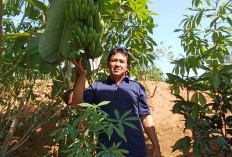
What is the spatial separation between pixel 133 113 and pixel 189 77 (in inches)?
46.0

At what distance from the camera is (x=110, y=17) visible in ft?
8.11

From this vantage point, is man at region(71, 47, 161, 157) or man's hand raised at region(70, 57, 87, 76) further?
man at region(71, 47, 161, 157)

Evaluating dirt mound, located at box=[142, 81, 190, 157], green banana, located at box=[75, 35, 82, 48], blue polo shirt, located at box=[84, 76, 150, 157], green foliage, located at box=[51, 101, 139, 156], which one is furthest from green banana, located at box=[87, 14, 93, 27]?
dirt mound, located at box=[142, 81, 190, 157]

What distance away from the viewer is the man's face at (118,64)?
65.3 inches

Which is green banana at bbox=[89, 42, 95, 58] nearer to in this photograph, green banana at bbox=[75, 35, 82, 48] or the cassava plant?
green banana at bbox=[75, 35, 82, 48]

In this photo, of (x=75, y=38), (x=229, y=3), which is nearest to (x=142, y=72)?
(x=229, y=3)

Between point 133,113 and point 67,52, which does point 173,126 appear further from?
point 67,52

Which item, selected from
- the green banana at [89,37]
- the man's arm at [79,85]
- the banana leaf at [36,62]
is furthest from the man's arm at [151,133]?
the banana leaf at [36,62]

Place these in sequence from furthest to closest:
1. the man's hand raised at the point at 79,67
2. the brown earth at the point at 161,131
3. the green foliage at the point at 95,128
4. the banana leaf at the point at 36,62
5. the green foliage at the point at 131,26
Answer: the brown earth at the point at 161,131
the green foliage at the point at 131,26
the banana leaf at the point at 36,62
the man's hand raised at the point at 79,67
the green foliage at the point at 95,128

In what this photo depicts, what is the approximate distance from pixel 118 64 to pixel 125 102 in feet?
0.90

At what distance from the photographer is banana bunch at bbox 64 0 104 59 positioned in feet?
4.61

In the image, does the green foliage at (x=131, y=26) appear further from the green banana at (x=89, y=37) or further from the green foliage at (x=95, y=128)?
the green foliage at (x=95, y=128)

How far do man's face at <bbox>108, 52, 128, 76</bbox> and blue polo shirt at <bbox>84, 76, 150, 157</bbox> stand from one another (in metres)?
0.08

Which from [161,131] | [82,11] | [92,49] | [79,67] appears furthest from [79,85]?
[161,131]
